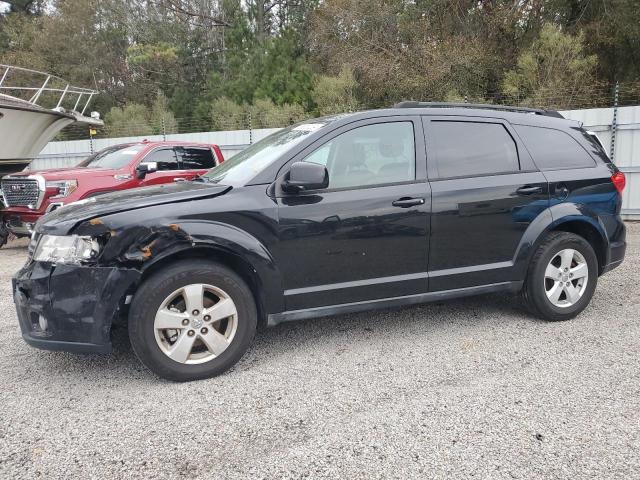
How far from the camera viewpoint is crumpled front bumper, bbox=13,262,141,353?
322 centimetres

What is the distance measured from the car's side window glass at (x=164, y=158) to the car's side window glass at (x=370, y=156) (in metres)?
5.84

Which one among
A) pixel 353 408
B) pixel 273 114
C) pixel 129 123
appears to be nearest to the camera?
pixel 353 408

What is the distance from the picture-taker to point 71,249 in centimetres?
327

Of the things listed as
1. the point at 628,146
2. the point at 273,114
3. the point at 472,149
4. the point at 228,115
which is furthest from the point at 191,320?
the point at 228,115

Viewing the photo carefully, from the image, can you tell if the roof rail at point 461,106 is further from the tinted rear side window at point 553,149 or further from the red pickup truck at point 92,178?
the red pickup truck at point 92,178

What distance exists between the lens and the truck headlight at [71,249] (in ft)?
10.7

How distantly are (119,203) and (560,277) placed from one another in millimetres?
3480

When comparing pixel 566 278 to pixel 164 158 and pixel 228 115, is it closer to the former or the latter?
pixel 164 158

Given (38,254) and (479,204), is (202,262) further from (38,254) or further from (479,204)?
(479,204)

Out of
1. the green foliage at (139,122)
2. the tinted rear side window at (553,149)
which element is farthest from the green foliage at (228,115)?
the tinted rear side window at (553,149)

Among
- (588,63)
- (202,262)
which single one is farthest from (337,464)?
(588,63)

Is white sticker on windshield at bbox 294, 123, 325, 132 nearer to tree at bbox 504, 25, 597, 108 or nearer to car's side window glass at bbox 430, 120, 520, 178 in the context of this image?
car's side window glass at bbox 430, 120, 520, 178

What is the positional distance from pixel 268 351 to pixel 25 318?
164 centimetres

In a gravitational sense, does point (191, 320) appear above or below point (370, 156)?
below
